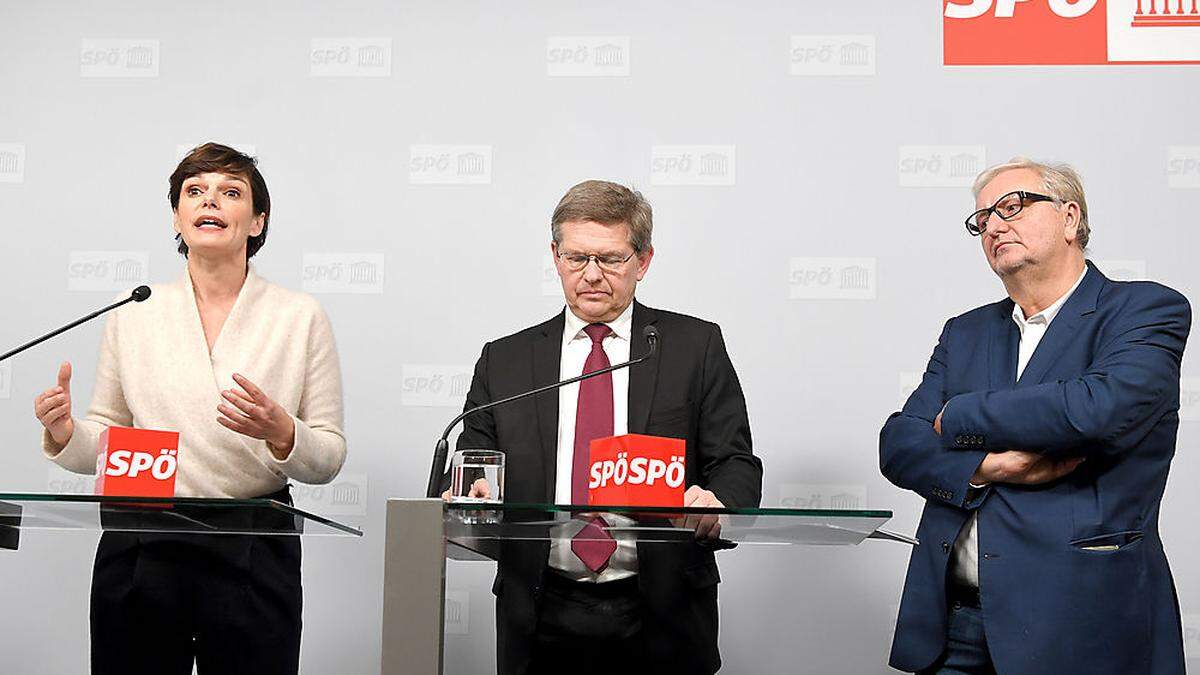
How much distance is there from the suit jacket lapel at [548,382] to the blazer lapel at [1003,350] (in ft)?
3.10

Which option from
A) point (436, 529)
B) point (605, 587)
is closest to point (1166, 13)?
point (605, 587)

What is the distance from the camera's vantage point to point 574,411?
3006 millimetres

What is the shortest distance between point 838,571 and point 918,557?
1.32 m

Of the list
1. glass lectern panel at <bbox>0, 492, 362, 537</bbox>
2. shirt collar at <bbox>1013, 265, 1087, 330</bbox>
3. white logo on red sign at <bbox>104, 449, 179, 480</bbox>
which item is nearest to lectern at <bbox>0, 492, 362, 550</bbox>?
glass lectern panel at <bbox>0, 492, 362, 537</bbox>

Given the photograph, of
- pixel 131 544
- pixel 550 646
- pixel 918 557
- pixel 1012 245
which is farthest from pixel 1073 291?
pixel 131 544

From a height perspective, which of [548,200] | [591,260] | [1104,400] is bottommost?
[1104,400]

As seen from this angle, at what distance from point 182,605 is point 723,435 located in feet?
3.92

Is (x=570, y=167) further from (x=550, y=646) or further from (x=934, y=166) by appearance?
(x=550, y=646)

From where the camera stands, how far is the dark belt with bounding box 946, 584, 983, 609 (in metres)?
2.71

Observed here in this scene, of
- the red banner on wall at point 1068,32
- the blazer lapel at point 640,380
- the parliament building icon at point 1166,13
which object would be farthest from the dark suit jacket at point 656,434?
the parliament building icon at point 1166,13

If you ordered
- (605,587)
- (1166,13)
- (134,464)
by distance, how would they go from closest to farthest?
1. (134,464)
2. (605,587)
3. (1166,13)

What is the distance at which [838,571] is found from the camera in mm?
4094

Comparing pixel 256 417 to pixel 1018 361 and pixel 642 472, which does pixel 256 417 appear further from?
pixel 1018 361

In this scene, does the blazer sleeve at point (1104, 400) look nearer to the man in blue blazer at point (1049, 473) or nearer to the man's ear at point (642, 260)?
the man in blue blazer at point (1049, 473)
